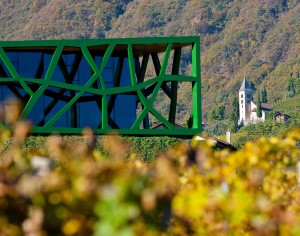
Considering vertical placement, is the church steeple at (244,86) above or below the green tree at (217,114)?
above

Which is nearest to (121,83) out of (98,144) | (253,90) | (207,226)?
(98,144)

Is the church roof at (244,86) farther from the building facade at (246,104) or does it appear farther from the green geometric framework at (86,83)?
the green geometric framework at (86,83)

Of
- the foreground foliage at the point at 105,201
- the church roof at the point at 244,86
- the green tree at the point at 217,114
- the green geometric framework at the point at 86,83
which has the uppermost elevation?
the foreground foliage at the point at 105,201

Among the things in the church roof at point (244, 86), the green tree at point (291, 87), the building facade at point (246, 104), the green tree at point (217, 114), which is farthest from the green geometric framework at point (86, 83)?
the church roof at point (244, 86)

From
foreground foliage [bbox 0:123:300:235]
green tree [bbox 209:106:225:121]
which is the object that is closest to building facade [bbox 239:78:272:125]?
green tree [bbox 209:106:225:121]

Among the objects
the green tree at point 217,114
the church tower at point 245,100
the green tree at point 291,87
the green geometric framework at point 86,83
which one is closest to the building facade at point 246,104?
the church tower at point 245,100

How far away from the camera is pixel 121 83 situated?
35719 millimetres

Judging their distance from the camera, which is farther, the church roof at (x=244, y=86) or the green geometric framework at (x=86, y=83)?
the church roof at (x=244, y=86)

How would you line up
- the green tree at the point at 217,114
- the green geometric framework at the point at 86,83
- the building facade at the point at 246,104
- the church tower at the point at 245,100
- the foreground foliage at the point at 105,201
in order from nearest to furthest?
1. the foreground foliage at the point at 105,201
2. the green geometric framework at the point at 86,83
3. the green tree at the point at 217,114
4. the building facade at the point at 246,104
5. the church tower at the point at 245,100

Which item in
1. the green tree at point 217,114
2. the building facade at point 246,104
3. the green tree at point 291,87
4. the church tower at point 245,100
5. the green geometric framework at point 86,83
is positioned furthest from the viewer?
the church tower at point 245,100

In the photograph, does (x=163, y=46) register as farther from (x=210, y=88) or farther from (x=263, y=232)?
(x=210, y=88)

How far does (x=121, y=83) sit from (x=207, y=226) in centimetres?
2890

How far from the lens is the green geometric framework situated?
33500 mm

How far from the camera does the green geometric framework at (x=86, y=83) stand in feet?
110
